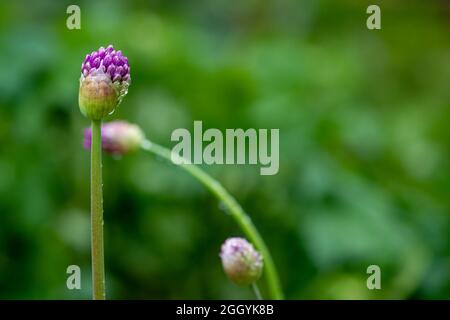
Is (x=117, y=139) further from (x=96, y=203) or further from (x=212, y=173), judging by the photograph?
(x=212, y=173)

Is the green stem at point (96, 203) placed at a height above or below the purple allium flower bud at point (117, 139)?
below

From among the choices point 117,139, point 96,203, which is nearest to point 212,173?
point 117,139

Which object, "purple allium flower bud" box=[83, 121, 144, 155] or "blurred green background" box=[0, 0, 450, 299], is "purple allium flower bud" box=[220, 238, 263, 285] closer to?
"purple allium flower bud" box=[83, 121, 144, 155]

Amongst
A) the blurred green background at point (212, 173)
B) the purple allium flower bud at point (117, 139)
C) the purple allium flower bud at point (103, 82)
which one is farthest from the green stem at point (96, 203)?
the blurred green background at point (212, 173)

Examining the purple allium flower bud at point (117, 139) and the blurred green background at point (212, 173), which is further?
the blurred green background at point (212, 173)

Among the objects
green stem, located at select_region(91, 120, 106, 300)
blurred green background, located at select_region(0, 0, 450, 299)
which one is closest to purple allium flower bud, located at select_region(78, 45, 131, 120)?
green stem, located at select_region(91, 120, 106, 300)

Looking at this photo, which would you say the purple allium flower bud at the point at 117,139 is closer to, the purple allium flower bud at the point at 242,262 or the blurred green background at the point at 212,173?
the purple allium flower bud at the point at 242,262

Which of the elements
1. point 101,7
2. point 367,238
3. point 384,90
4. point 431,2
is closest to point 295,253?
point 367,238
